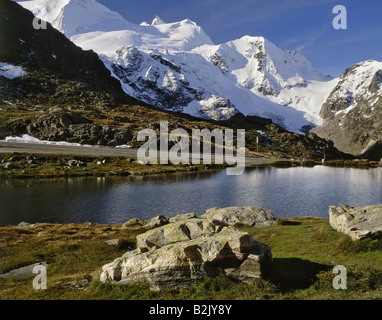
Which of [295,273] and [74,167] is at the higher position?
[74,167]

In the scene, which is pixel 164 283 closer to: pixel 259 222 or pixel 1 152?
pixel 259 222

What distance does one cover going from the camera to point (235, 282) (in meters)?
14.5

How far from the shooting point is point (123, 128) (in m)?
160

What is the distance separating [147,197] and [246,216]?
30483 millimetres

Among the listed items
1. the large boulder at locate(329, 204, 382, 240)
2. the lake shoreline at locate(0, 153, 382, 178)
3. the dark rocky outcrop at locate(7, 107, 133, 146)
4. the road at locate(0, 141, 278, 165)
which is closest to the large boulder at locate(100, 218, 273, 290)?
the large boulder at locate(329, 204, 382, 240)

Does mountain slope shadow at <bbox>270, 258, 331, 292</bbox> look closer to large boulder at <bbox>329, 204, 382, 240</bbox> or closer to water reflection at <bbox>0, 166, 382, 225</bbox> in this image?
large boulder at <bbox>329, 204, 382, 240</bbox>

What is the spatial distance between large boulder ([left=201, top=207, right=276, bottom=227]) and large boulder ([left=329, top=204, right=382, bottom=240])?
1119 cm

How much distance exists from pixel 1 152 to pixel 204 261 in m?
111

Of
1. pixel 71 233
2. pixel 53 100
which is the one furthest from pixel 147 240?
pixel 53 100

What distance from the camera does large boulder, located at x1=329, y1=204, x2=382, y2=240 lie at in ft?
65.8

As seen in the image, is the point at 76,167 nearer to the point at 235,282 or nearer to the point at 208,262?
the point at 208,262

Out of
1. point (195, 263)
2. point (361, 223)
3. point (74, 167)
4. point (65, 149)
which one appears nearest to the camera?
point (195, 263)

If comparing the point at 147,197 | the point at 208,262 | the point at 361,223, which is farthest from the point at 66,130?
the point at 361,223

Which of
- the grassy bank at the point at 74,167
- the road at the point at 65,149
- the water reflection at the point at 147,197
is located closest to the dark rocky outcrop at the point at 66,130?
the road at the point at 65,149
